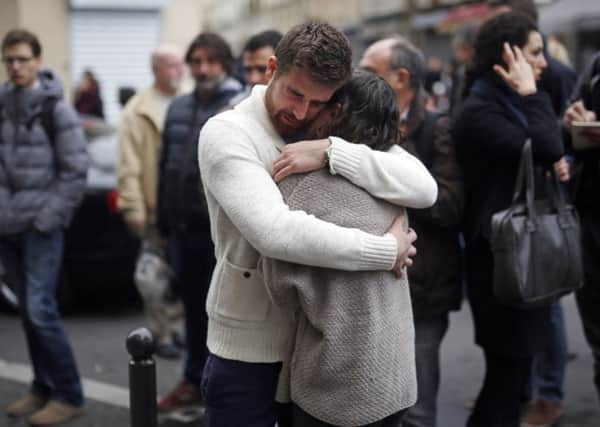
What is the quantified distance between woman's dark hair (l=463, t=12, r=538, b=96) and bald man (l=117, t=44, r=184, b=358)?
277 cm

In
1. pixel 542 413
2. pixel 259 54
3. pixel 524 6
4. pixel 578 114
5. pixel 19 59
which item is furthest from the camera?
pixel 524 6

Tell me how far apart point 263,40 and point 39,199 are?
1407mm

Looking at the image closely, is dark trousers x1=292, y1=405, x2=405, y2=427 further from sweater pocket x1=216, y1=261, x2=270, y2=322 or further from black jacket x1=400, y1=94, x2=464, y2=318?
black jacket x1=400, y1=94, x2=464, y2=318

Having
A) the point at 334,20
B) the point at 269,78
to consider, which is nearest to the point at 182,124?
the point at 269,78

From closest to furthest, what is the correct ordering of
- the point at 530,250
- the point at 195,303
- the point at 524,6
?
the point at 530,250 < the point at 195,303 < the point at 524,6

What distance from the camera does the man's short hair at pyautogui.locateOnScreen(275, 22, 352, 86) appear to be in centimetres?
245

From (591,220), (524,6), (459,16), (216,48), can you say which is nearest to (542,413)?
(591,220)

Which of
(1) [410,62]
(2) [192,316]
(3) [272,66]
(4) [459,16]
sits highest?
(3) [272,66]

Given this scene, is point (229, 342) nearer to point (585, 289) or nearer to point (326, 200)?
point (326, 200)

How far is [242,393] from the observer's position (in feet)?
8.77

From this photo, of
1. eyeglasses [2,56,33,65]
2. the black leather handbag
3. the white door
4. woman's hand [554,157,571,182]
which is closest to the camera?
the black leather handbag

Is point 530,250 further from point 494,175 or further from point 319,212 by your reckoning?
point 319,212

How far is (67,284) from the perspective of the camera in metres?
7.28

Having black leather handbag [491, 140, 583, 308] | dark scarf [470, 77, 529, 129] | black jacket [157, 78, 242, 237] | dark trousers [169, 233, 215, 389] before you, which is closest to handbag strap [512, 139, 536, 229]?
black leather handbag [491, 140, 583, 308]
